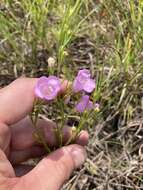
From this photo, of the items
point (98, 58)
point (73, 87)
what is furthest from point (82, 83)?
point (98, 58)

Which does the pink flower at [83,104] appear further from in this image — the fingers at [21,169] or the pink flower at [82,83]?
the fingers at [21,169]

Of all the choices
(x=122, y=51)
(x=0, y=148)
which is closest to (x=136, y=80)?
(x=122, y=51)

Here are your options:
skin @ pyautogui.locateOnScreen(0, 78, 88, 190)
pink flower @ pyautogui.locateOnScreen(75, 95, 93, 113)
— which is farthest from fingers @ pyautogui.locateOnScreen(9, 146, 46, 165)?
pink flower @ pyautogui.locateOnScreen(75, 95, 93, 113)

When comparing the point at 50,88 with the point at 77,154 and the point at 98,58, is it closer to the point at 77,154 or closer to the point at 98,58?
the point at 77,154

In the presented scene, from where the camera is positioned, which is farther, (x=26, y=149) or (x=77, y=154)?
(x=26, y=149)

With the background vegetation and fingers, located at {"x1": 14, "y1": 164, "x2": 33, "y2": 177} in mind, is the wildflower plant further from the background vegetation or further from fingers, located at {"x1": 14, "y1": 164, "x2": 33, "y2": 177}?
the background vegetation

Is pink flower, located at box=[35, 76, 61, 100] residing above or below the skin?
above

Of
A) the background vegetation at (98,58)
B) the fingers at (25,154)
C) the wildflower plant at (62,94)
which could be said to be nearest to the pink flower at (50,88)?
the wildflower plant at (62,94)

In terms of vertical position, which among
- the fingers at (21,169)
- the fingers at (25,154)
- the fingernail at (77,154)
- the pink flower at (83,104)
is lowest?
the fingers at (21,169)
